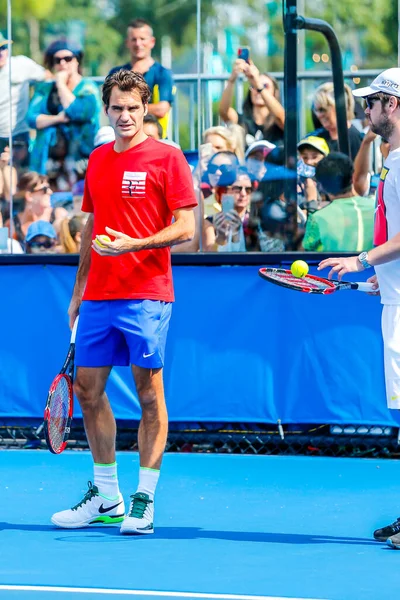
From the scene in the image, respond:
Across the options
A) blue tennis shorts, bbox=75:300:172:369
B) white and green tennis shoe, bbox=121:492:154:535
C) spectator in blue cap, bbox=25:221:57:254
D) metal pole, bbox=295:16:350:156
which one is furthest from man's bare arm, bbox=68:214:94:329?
metal pole, bbox=295:16:350:156

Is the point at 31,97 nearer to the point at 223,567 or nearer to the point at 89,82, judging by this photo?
the point at 89,82

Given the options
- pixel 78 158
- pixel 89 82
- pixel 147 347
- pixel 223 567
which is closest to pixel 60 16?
pixel 89 82

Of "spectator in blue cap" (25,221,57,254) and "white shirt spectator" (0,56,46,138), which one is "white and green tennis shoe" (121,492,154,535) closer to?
"spectator in blue cap" (25,221,57,254)

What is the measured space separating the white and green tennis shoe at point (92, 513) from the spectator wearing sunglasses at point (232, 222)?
258 cm

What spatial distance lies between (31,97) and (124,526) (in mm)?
3771

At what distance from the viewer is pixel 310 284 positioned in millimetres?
5406

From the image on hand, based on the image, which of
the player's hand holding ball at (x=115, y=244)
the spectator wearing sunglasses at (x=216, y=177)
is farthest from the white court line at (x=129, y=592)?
the spectator wearing sunglasses at (x=216, y=177)

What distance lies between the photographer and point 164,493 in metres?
6.46

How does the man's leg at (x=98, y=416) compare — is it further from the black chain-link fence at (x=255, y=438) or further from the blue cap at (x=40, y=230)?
the blue cap at (x=40, y=230)

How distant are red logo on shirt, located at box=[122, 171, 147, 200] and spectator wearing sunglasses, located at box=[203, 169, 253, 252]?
95.1 inches

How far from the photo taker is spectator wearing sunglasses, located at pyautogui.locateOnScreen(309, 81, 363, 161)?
7621mm

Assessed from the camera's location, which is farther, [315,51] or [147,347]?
[315,51]

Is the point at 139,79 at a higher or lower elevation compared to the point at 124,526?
higher

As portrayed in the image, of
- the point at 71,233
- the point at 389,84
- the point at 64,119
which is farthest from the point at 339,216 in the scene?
the point at 389,84
